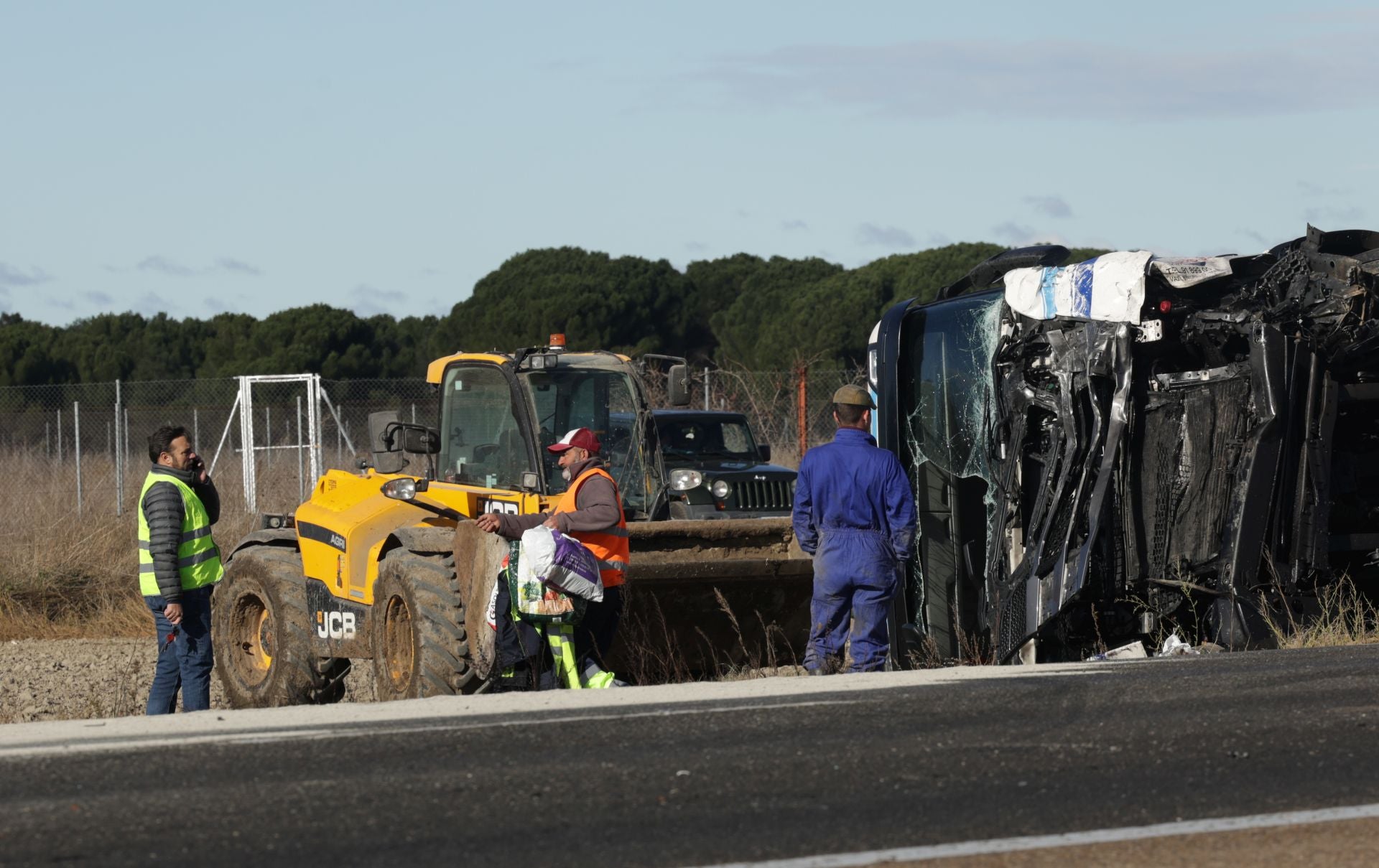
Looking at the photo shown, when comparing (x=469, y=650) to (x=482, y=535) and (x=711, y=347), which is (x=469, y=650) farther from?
(x=711, y=347)

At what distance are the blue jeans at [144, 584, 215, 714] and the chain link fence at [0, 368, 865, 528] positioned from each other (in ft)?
8.30

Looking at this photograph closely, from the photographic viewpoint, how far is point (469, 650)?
31.0ft

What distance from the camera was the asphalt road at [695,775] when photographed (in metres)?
A: 5.01

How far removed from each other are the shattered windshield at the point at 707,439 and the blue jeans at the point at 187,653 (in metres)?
10.2

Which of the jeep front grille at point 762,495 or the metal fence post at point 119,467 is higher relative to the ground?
the metal fence post at point 119,467

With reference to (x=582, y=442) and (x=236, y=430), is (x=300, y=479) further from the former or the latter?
(x=582, y=442)

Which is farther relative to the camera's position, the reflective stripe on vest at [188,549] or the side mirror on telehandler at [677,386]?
the side mirror on telehandler at [677,386]

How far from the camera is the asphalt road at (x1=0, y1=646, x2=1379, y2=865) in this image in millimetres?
5008

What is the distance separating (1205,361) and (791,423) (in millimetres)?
17003

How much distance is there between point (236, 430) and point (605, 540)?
24.9m

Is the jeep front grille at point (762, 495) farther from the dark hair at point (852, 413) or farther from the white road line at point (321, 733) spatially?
the white road line at point (321, 733)

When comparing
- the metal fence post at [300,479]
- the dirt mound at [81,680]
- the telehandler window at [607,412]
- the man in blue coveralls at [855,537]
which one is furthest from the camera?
the metal fence post at [300,479]

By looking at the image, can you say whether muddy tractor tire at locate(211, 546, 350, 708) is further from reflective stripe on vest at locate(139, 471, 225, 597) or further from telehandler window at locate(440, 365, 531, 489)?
reflective stripe on vest at locate(139, 471, 225, 597)

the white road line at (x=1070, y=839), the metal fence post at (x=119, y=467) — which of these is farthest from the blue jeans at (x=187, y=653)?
the metal fence post at (x=119, y=467)
